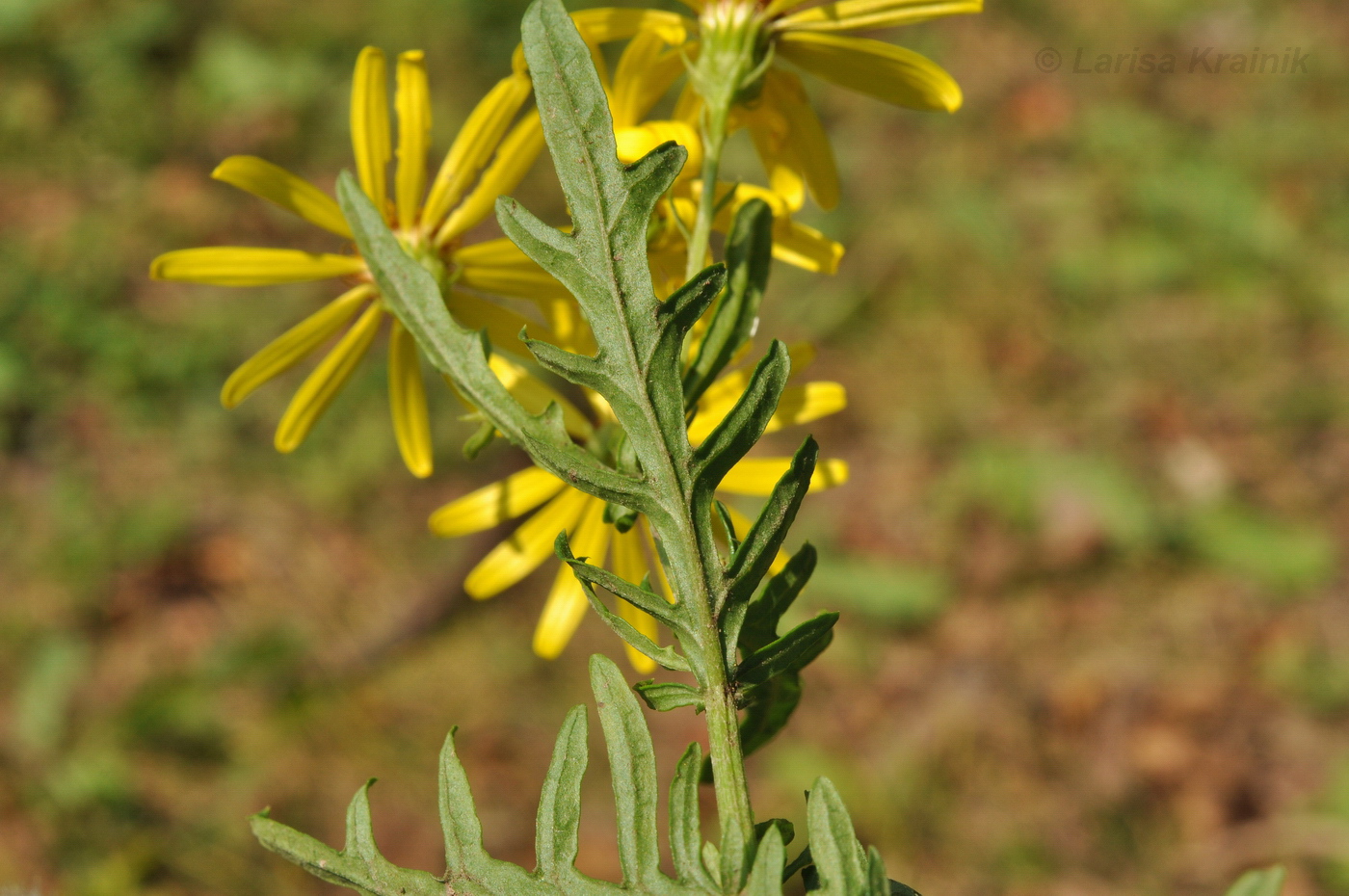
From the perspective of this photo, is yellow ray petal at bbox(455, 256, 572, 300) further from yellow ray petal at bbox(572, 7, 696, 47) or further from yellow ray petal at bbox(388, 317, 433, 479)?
yellow ray petal at bbox(572, 7, 696, 47)

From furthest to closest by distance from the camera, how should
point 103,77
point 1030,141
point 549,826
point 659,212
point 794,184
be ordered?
point 1030,141
point 103,77
point 794,184
point 659,212
point 549,826

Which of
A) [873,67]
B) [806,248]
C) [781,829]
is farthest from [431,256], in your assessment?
[781,829]

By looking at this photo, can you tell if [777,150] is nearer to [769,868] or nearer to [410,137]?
→ [410,137]

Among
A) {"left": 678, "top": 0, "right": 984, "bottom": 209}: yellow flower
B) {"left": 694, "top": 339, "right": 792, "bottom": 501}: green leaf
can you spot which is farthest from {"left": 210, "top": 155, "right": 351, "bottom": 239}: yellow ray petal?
{"left": 694, "top": 339, "right": 792, "bottom": 501}: green leaf

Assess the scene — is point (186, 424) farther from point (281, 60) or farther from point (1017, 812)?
point (1017, 812)

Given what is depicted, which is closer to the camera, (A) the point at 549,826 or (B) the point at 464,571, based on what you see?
(A) the point at 549,826

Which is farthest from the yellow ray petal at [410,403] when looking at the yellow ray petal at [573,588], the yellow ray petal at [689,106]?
the yellow ray petal at [689,106]

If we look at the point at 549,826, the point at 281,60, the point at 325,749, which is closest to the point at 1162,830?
the point at 325,749
